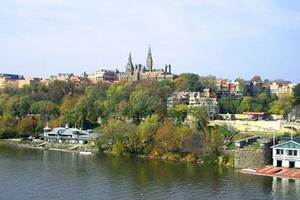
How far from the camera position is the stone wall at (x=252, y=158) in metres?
36.1

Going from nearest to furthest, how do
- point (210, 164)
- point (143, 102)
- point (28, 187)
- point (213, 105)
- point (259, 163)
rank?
point (28, 187)
point (259, 163)
point (210, 164)
point (143, 102)
point (213, 105)

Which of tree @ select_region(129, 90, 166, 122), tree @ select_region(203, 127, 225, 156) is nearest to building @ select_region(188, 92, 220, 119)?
tree @ select_region(129, 90, 166, 122)

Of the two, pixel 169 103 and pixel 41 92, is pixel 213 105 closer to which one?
pixel 169 103

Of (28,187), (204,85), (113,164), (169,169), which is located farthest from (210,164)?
(204,85)

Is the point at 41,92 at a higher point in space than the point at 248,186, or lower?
higher

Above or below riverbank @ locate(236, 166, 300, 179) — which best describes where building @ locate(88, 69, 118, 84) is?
above

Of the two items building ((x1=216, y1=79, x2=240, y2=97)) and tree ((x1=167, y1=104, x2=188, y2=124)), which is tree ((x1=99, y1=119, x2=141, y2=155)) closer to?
tree ((x1=167, y1=104, x2=188, y2=124))

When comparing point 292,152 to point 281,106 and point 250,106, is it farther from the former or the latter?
point 250,106

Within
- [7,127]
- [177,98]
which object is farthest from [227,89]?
[7,127]

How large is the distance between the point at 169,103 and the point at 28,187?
3031 cm

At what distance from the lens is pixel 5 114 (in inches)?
2301

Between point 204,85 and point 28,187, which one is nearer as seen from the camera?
point 28,187

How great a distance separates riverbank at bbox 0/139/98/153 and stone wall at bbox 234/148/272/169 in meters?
14.2

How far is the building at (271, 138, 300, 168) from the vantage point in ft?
116
